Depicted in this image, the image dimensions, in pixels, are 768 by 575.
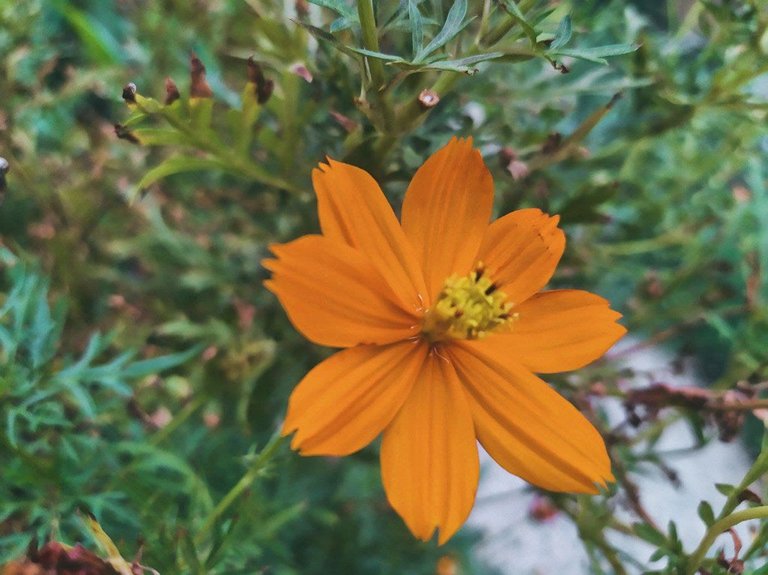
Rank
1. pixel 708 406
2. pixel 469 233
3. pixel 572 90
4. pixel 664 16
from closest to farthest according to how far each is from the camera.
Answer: pixel 469 233
pixel 708 406
pixel 572 90
pixel 664 16

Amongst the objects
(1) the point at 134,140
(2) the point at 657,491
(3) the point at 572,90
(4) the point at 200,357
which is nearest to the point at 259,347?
(4) the point at 200,357

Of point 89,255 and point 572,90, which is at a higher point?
point 572,90

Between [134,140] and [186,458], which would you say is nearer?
[134,140]

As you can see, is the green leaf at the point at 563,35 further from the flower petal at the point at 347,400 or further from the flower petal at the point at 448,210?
the flower petal at the point at 347,400

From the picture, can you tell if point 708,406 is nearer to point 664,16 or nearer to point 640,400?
point 640,400

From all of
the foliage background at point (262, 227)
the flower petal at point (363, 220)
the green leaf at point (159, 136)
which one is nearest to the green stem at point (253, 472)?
the foliage background at point (262, 227)

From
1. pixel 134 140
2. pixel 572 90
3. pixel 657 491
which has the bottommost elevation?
pixel 657 491

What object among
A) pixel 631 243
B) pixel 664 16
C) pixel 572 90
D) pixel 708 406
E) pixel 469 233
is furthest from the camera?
pixel 664 16
